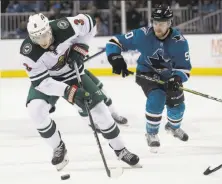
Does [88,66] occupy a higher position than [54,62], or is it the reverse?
[54,62]

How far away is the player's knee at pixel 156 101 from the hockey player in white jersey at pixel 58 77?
0.44 meters

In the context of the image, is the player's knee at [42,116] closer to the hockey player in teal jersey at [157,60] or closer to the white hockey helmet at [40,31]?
the white hockey helmet at [40,31]

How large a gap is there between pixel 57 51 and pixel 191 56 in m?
4.23

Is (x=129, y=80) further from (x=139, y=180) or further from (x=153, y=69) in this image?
(x=139, y=180)

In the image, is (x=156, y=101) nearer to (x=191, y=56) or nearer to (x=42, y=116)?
(x=42, y=116)

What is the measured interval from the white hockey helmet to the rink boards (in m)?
4.26

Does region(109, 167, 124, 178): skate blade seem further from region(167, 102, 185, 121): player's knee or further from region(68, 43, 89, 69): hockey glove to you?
region(167, 102, 185, 121): player's knee

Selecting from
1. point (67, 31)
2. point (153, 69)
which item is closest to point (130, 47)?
point (153, 69)

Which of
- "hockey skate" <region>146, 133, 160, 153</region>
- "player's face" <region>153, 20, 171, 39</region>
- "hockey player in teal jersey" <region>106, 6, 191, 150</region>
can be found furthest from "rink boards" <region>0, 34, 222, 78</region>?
"player's face" <region>153, 20, 171, 39</region>

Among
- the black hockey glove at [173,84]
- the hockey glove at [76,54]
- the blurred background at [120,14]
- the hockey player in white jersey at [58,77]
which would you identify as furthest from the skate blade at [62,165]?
the blurred background at [120,14]

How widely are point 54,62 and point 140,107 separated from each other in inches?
88.0

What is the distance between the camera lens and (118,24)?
842cm

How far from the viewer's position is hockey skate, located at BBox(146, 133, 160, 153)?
157 inches

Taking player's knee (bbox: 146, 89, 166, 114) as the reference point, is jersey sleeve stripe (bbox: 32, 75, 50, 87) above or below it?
above
